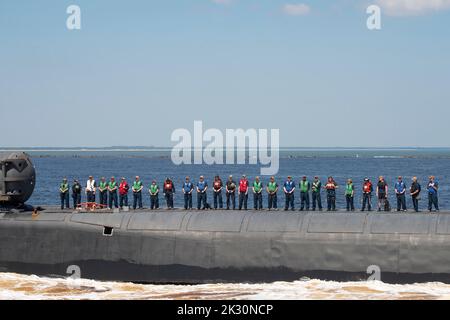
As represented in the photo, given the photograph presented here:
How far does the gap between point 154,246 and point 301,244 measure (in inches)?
250

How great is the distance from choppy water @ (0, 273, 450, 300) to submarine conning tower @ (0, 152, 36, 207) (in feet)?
13.1

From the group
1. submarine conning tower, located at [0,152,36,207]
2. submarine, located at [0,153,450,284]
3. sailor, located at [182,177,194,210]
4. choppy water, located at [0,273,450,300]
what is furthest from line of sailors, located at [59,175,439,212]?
choppy water, located at [0,273,450,300]

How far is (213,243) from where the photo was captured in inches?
1273

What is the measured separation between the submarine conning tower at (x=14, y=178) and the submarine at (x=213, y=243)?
0.15 ft

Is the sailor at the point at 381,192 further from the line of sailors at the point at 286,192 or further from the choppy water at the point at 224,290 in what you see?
the choppy water at the point at 224,290

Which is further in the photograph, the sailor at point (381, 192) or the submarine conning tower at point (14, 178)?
the sailor at point (381, 192)

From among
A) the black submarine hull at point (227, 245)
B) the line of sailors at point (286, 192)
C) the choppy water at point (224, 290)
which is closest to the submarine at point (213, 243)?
the black submarine hull at point (227, 245)

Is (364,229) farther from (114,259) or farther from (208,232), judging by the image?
(114,259)

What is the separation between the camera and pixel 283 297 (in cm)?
2966

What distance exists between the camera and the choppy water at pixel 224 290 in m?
29.6

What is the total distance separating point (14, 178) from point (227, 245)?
10.5 m
